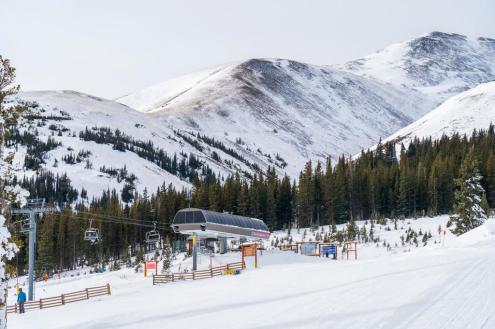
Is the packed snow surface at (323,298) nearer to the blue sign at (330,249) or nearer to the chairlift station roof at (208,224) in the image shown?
the blue sign at (330,249)

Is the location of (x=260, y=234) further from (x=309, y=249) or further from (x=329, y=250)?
(x=329, y=250)

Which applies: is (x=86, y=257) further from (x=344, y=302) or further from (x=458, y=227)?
(x=344, y=302)

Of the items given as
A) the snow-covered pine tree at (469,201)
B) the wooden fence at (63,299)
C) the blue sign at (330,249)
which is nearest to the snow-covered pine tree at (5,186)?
the wooden fence at (63,299)

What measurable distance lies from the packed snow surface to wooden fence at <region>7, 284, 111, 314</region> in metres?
1.19

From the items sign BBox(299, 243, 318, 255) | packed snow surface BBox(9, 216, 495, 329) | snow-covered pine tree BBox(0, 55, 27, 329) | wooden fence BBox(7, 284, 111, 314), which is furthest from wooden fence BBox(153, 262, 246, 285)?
snow-covered pine tree BBox(0, 55, 27, 329)

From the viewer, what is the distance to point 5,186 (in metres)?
26.5

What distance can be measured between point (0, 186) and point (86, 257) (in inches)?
3283

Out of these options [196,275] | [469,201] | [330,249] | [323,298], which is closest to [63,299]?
[196,275]

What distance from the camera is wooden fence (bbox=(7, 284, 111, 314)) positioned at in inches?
1762

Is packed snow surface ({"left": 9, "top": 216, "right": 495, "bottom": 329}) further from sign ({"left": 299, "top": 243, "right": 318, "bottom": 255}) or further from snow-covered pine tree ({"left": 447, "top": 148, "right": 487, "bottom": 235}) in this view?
snow-covered pine tree ({"left": 447, "top": 148, "right": 487, "bottom": 235})

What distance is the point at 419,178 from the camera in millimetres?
105875

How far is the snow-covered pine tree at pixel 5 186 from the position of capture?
24172 mm

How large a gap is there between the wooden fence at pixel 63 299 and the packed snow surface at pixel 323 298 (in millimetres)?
1188

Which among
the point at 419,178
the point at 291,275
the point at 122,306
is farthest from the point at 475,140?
the point at 122,306
